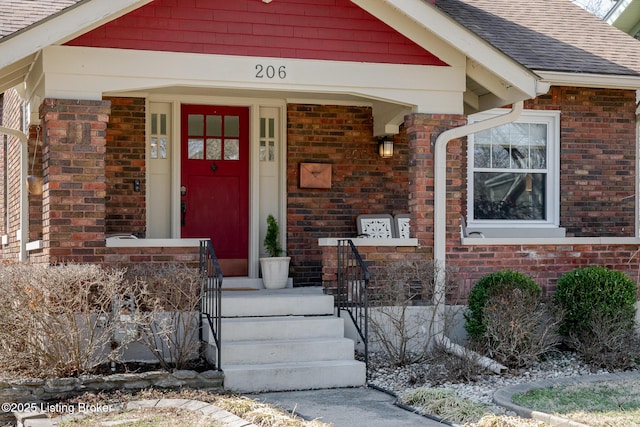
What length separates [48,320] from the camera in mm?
7547

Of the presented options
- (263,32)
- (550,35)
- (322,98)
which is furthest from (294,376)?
(550,35)

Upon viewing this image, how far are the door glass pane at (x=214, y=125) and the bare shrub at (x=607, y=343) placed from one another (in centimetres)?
540

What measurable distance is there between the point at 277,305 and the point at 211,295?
0.97 m

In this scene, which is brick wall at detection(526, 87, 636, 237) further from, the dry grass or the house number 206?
the dry grass

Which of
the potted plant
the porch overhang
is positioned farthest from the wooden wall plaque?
the porch overhang

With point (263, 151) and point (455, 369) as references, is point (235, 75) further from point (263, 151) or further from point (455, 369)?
point (455, 369)

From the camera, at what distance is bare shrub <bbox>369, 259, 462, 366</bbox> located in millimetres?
9250

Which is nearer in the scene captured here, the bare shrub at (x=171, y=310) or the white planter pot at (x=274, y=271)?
the bare shrub at (x=171, y=310)

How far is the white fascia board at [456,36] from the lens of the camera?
9430 millimetres

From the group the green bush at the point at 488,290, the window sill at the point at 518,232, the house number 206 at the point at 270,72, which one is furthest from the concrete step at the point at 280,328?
Result: the window sill at the point at 518,232

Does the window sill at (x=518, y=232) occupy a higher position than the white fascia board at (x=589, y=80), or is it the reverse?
the white fascia board at (x=589, y=80)

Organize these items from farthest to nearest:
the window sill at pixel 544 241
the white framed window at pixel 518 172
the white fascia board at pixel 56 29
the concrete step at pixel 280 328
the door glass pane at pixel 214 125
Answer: the white framed window at pixel 518 172 → the door glass pane at pixel 214 125 → the window sill at pixel 544 241 → the concrete step at pixel 280 328 → the white fascia board at pixel 56 29

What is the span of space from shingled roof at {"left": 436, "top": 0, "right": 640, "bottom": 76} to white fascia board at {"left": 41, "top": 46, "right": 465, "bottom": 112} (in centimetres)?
92

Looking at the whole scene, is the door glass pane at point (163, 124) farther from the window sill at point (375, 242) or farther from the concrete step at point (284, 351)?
the concrete step at point (284, 351)
